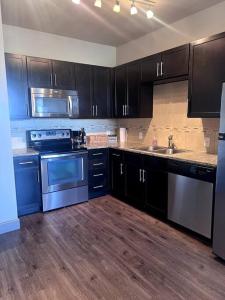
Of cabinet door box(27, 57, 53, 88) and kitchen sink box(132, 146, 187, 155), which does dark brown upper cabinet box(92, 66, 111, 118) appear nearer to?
cabinet door box(27, 57, 53, 88)

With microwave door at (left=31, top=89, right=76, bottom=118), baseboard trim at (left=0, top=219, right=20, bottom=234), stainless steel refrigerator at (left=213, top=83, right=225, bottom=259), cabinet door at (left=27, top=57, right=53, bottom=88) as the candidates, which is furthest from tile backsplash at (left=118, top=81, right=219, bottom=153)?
baseboard trim at (left=0, top=219, right=20, bottom=234)

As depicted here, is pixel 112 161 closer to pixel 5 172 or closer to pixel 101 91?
pixel 101 91

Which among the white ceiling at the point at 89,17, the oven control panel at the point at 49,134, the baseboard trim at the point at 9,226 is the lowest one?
the baseboard trim at the point at 9,226

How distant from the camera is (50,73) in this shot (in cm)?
347

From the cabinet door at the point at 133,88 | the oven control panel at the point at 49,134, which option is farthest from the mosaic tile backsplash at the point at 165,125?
the cabinet door at the point at 133,88

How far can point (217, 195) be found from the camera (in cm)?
214

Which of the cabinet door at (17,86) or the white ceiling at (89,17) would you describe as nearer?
the white ceiling at (89,17)

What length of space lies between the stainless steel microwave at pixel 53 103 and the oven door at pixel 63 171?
26.7 inches

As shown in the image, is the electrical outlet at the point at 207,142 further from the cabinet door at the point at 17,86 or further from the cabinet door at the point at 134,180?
the cabinet door at the point at 17,86

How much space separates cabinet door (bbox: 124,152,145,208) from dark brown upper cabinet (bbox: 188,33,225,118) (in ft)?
3.42

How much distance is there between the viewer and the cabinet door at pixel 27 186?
3.07 m

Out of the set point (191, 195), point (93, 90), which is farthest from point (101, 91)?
point (191, 195)

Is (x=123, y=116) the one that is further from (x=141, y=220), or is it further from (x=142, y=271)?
(x=142, y=271)

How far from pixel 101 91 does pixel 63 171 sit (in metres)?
1.61
